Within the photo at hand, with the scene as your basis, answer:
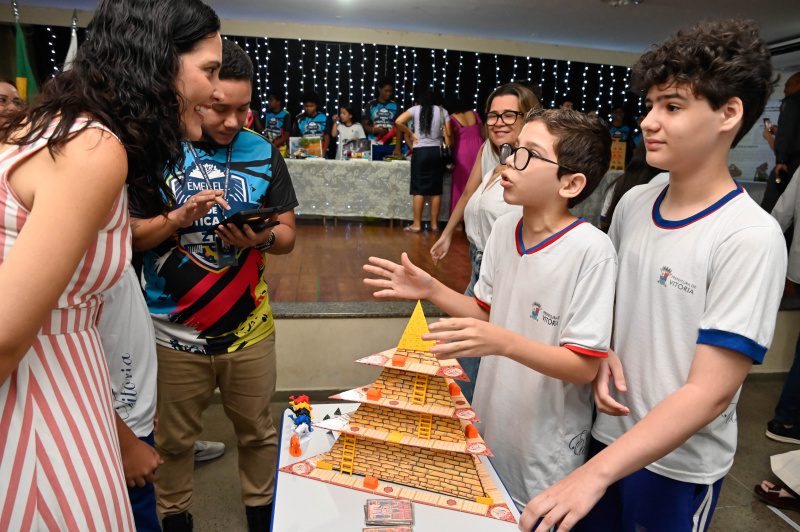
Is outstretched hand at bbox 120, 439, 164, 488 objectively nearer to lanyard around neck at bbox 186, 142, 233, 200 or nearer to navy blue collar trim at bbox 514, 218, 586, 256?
lanyard around neck at bbox 186, 142, 233, 200

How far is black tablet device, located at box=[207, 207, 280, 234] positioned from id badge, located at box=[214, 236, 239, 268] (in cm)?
6

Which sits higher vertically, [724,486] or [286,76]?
[286,76]

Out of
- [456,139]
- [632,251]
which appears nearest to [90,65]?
[632,251]

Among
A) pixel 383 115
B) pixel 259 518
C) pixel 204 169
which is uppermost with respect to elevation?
pixel 383 115

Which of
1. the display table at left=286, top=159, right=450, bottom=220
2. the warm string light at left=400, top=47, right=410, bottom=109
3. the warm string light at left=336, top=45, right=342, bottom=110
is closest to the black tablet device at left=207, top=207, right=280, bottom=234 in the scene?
the display table at left=286, top=159, right=450, bottom=220

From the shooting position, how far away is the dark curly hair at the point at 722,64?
104 centimetres

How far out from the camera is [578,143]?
4.33 ft

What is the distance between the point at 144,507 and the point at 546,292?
129 centimetres

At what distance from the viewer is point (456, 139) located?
243 inches

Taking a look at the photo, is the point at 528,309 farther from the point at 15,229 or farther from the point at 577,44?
the point at 577,44

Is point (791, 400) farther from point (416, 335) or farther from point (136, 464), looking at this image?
point (136, 464)

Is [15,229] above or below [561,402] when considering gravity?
above

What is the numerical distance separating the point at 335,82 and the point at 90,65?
9794 millimetres

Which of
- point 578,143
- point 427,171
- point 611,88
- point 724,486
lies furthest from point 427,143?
point 611,88
